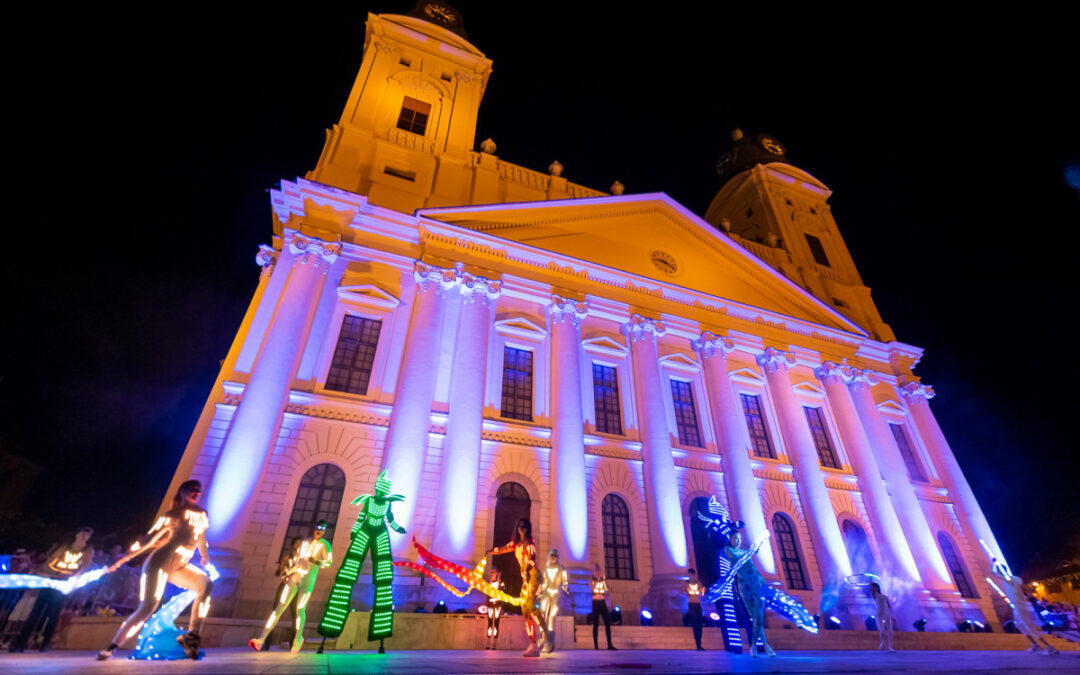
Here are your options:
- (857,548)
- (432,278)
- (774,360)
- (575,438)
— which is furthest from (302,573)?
(857,548)

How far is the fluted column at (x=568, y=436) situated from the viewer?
42.5 feet

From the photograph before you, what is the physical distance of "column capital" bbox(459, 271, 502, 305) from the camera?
16.1 metres

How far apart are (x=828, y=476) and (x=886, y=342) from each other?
8.33 meters

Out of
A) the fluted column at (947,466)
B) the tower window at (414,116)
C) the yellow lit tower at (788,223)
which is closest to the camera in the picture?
the fluted column at (947,466)

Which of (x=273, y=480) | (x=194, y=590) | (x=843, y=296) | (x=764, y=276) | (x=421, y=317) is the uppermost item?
(x=843, y=296)

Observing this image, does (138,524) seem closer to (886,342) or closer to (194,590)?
(194,590)

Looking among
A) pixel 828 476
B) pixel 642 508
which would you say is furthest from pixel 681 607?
pixel 828 476

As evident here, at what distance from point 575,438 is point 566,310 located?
4801mm

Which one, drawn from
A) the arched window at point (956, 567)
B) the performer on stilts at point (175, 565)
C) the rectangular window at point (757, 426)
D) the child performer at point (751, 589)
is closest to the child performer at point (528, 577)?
the child performer at point (751, 589)

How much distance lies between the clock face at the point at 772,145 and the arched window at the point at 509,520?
30.8 meters

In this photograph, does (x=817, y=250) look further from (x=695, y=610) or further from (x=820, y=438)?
(x=695, y=610)

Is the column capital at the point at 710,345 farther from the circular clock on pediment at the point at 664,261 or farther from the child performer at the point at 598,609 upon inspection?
the child performer at the point at 598,609

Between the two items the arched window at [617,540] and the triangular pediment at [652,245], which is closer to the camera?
the arched window at [617,540]

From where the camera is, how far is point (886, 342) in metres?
22.4
